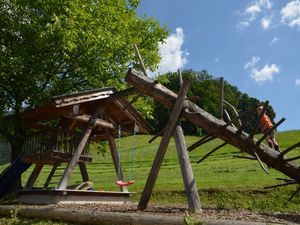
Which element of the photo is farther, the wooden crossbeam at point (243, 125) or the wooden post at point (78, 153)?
the wooden post at point (78, 153)

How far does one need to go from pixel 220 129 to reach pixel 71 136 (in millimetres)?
6417

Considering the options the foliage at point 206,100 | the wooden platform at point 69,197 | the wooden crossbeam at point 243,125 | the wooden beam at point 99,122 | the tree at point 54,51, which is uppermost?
the foliage at point 206,100

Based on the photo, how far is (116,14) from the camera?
746 inches

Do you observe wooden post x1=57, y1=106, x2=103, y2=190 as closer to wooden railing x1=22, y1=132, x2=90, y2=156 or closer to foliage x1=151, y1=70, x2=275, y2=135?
wooden railing x1=22, y1=132, x2=90, y2=156

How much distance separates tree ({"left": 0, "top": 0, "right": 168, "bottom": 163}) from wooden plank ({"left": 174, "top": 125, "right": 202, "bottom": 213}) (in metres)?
7.47

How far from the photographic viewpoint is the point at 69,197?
13.2 meters

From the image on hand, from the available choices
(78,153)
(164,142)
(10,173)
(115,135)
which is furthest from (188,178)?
(10,173)

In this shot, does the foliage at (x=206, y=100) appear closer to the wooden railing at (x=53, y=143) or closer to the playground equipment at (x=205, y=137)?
the wooden railing at (x=53, y=143)

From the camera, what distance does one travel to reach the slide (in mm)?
Answer: 16438

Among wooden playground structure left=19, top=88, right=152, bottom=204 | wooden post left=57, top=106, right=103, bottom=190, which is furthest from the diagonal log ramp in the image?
wooden post left=57, top=106, right=103, bottom=190

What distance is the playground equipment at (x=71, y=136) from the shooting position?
44.0ft

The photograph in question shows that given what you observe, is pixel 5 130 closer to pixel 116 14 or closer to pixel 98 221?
pixel 116 14

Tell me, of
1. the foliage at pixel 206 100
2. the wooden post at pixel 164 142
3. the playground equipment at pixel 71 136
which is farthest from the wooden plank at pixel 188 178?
the foliage at pixel 206 100

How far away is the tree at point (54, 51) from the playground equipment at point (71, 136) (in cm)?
223
